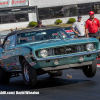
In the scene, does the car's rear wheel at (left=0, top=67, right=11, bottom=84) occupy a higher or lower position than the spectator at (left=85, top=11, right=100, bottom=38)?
lower

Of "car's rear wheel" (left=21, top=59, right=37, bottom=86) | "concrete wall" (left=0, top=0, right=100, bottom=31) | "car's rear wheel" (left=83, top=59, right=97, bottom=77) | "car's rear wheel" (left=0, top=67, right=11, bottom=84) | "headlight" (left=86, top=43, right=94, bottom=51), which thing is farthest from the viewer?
"concrete wall" (left=0, top=0, right=100, bottom=31)

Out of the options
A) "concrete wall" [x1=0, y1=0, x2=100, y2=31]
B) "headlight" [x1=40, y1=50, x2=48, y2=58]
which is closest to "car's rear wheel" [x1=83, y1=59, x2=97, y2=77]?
"headlight" [x1=40, y1=50, x2=48, y2=58]

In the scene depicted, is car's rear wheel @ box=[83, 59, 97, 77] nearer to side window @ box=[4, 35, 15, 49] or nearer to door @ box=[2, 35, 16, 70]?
door @ box=[2, 35, 16, 70]

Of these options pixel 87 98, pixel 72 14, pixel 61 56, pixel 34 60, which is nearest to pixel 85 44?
pixel 61 56

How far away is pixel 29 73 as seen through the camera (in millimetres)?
6273

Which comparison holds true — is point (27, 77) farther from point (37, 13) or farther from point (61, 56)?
point (37, 13)

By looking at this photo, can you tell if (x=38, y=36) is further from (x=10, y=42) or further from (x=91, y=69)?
(x=91, y=69)

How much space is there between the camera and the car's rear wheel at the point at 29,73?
6.25 meters

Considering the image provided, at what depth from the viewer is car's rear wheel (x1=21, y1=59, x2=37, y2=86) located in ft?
20.5

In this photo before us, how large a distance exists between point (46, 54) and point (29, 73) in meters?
0.57

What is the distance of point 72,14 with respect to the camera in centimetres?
4347

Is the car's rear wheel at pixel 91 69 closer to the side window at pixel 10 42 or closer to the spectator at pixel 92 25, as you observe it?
the side window at pixel 10 42

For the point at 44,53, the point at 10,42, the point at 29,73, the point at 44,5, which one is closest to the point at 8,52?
the point at 10,42

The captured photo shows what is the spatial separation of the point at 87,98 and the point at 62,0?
39943mm
